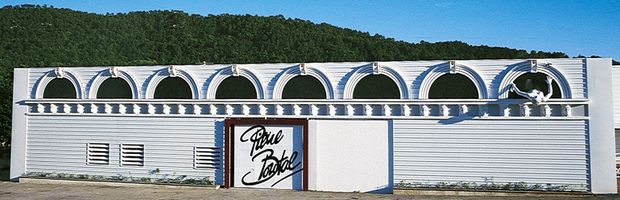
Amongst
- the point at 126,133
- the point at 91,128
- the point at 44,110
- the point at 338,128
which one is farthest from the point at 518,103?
the point at 44,110

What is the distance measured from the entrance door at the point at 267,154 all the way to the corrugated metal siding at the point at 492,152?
11.0 feet

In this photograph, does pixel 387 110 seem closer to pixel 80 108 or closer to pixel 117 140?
pixel 117 140

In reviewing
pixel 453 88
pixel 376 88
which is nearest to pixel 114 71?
pixel 376 88

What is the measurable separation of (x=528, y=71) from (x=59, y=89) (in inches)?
665

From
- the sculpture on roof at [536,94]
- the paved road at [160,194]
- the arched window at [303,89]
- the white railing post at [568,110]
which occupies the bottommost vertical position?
the paved road at [160,194]

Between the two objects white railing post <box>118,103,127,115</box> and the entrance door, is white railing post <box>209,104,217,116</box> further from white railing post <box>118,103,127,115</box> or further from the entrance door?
white railing post <box>118,103,127,115</box>

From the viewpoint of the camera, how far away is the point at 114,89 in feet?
68.6

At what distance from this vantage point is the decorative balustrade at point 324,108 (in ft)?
55.8

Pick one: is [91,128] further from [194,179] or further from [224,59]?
[224,59]

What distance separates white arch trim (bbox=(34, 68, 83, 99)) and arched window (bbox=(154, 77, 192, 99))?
3.26 metres

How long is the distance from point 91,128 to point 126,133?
1.52 meters

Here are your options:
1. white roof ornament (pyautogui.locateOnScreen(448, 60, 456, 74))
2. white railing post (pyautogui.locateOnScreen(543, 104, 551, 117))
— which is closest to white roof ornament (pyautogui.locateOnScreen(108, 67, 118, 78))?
white roof ornament (pyautogui.locateOnScreen(448, 60, 456, 74))

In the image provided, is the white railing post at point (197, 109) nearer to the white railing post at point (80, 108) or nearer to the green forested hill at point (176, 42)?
the white railing post at point (80, 108)

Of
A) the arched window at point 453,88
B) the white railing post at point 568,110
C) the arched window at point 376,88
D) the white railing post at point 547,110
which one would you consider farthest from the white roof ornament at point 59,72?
the white railing post at point 568,110
